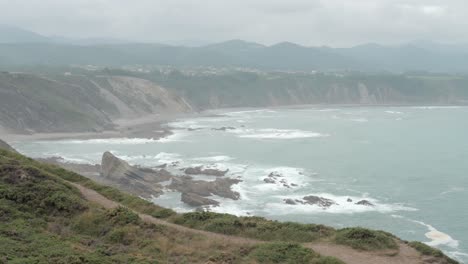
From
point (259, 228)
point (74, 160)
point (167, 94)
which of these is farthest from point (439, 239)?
point (167, 94)

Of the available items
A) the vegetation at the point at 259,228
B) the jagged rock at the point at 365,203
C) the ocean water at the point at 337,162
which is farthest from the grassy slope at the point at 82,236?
the jagged rock at the point at 365,203

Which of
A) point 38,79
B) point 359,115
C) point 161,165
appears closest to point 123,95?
point 38,79

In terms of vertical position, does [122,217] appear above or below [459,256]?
below

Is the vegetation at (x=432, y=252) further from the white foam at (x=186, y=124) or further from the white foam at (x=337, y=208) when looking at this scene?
the white foam at (x=186, y=124)

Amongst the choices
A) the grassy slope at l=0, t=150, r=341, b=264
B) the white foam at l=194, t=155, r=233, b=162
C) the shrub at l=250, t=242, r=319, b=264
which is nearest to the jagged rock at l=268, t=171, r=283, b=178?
the white foam at l=194, t=155, r=233, b=162

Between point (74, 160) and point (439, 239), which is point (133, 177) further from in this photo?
point (439, 239)

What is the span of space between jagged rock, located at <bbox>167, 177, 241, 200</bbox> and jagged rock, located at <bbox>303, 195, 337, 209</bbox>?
6312mm

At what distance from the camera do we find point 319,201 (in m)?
45.8

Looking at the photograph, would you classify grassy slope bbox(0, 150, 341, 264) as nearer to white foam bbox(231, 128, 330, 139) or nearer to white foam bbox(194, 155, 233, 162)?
white foam bbox(194, 155, 233, 162)

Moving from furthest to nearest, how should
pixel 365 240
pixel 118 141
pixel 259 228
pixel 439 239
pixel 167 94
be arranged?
pixel 167 94 < pixel 118 141 < pixel 439 239 < pixel 259 228 < pixel 365 240

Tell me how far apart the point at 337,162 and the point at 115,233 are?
53.1 meters

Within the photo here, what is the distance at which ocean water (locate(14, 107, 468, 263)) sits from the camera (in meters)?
42.2

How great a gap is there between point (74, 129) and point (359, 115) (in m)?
67.9

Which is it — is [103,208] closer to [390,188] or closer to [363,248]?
[363,248]
